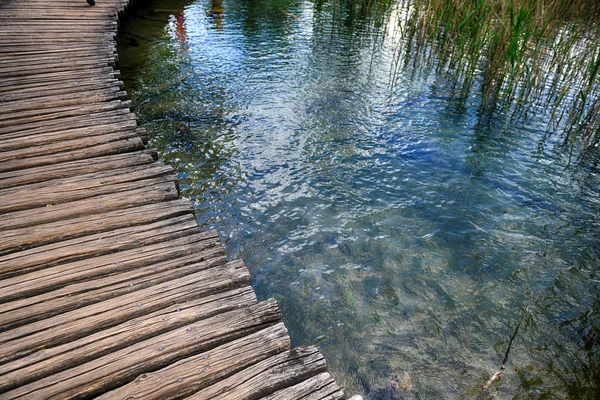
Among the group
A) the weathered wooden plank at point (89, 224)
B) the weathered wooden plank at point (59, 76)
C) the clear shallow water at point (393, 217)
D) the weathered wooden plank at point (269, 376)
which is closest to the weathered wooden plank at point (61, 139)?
the clear shallow water at point (393, 217)

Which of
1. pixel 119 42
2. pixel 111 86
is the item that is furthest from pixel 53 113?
pixel 119 42

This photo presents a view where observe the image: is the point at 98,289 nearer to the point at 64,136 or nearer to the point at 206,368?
the point at 206,368

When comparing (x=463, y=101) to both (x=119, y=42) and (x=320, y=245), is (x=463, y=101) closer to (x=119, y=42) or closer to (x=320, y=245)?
(x=320, y=245)

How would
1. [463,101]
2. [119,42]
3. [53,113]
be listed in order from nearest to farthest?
[53,113]
[463,101]
[119,42]

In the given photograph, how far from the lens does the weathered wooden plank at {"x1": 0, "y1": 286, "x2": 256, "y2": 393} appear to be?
176 centimetres

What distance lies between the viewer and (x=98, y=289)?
7.28 feet

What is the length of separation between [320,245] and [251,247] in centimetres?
65

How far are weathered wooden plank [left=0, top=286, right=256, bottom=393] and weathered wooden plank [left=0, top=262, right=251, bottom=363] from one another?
4cm

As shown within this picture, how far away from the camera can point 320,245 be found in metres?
3.69

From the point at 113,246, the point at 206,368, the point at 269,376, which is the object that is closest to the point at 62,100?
the point at 113,246

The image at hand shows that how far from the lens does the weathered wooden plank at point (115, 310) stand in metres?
1.90

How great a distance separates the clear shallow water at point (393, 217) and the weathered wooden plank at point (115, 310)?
915 mm

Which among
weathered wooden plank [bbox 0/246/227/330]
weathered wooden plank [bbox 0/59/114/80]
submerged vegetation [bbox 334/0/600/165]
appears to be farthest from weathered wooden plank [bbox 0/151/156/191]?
submerged vegetation [bbox 334/0/600/165]

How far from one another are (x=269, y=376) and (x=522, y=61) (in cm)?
587
